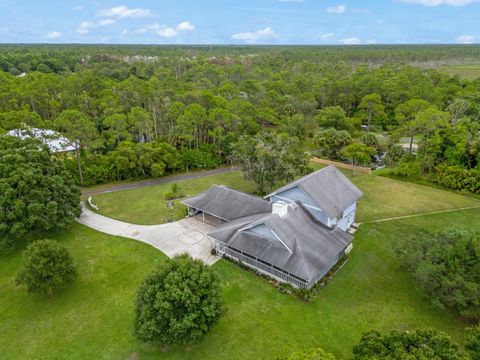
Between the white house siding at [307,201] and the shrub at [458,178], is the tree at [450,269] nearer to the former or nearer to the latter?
the white house siding at [307,201]

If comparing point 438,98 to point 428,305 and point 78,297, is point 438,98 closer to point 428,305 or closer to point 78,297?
point 428,305

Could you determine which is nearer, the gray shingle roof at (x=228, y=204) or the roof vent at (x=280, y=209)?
the roof vent at (x=280, y=209)

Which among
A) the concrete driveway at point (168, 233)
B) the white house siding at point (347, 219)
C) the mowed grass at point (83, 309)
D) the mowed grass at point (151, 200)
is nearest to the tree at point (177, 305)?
the mowed grass at point (83, 309)

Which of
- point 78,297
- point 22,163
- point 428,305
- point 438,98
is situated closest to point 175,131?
point 22,163

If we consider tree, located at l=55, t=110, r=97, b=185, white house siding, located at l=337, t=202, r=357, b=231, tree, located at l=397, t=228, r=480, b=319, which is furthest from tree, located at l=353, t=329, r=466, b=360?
tree, located at l=55, t=110, r=97, b=185

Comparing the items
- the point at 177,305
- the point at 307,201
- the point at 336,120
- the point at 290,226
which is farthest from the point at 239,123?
the point at 177,305

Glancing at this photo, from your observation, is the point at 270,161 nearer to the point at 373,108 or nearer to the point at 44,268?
the point at 44,268
